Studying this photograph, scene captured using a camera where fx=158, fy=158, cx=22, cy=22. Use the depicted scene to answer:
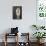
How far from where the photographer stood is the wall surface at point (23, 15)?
6941 millimetres

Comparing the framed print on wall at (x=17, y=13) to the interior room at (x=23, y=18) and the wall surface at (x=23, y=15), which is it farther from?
the wall surface at (x=23, y=15)

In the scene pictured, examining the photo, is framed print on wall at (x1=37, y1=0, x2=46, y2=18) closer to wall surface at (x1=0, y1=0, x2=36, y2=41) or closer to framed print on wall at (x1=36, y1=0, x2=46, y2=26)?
framed print on wall at (x1=36, y1=0, x2=46, y2=26)

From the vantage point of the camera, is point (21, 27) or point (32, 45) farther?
point (21, 27)

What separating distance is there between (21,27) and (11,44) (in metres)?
0.89

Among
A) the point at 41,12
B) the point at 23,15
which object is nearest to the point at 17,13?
the point at 23,15

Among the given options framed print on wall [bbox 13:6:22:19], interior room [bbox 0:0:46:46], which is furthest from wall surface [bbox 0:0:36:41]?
framed print on wall [bbox 13:6:22:19]

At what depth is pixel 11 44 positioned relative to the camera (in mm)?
6703

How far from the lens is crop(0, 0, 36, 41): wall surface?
6941mm

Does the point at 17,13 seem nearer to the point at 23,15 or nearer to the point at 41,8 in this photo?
the point at 23,15

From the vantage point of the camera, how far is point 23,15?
6992 mm

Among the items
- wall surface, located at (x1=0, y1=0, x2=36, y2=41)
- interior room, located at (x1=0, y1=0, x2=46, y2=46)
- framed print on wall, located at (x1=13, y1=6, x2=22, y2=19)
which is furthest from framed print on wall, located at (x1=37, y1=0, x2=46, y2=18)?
framed print on wall, located at (x1=13, y1=6, x2=22, y2=19)

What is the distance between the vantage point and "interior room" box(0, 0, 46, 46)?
6.95 m

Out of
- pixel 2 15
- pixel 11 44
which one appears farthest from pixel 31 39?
pixel 2 15

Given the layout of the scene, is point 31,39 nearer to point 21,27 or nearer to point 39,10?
point 21,27
